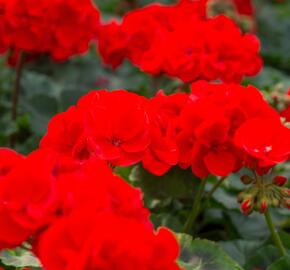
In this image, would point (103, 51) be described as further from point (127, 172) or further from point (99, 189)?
point (99, 189)

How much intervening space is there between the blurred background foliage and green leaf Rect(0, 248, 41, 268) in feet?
1.39

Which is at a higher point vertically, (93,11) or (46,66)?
(93,11)

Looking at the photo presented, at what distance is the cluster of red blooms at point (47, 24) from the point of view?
7.01 feet

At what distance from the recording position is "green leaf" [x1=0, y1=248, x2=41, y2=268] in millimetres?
1316

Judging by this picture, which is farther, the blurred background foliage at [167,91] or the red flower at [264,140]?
the blurred background foliage at [167,91]

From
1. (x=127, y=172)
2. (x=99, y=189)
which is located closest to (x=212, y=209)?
(x=127, y=172)

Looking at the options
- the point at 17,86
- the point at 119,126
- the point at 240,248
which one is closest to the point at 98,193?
the point at 119,126

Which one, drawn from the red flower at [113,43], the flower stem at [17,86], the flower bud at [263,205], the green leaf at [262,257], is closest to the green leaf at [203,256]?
the flower bud at [263,205]

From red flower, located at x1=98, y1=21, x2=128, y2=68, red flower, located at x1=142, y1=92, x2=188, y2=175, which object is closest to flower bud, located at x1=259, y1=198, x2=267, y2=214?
red flower, located at x1=142, y1=92, x2=188, y2=175

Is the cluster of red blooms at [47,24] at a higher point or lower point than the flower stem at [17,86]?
higher

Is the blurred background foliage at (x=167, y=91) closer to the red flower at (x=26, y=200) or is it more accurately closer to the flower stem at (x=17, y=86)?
the flower stem at (x=17, y=86)

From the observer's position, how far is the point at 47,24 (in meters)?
2.18

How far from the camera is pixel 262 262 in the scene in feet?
5.18

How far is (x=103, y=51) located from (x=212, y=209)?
55cm
